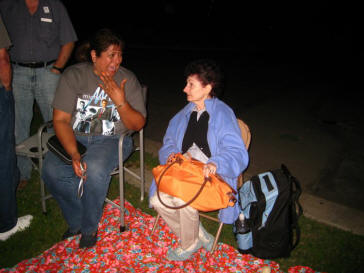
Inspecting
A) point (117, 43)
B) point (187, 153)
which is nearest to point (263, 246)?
point (187, 153)

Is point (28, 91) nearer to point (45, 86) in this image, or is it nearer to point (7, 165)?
point (45, 86)

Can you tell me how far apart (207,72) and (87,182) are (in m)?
1.41

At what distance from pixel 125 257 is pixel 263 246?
1235mm

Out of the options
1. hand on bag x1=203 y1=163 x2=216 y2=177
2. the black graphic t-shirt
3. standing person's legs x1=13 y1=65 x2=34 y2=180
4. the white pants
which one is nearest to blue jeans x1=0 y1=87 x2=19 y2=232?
the black graphic t-shirt

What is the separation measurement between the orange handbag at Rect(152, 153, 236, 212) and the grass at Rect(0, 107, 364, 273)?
90cm

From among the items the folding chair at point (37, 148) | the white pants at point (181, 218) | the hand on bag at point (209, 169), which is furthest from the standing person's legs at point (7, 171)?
the hand on bag at point (209, 169)

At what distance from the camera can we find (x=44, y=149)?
3.10 m

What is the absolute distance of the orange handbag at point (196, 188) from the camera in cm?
238

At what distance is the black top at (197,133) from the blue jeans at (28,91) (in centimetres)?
169

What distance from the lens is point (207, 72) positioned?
264 centimetres

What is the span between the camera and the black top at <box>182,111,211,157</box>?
9.11 ft

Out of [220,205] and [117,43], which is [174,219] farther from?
[117,43]

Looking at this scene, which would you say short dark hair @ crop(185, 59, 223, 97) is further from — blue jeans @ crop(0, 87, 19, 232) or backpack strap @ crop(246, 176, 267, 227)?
blue jeans @ crop(0, 87, 19, 232)

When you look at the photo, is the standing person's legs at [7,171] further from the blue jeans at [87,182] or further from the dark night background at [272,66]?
the dark night background at [272,66]
